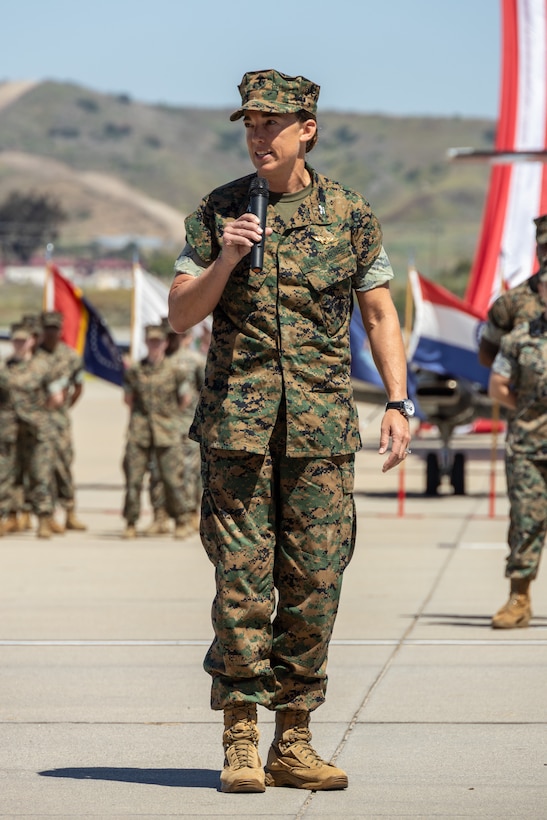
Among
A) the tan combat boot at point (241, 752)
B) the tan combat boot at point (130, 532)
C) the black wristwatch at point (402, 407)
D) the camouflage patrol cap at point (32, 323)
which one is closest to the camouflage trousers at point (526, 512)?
the black wristwatch at point (402, 407)

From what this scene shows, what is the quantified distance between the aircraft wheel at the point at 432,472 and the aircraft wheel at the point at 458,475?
23 cm

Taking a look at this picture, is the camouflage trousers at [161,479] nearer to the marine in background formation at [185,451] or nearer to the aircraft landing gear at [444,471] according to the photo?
the marine in background formation at [185,451]

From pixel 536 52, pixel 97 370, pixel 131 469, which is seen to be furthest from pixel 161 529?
pixel 536 52

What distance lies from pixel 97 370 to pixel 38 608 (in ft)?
29.9

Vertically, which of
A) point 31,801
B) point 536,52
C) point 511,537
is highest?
point 536,52

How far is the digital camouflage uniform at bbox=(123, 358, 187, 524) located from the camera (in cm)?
1589

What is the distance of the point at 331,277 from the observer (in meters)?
5.78

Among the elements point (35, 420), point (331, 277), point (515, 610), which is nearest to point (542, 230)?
point (515, 610)

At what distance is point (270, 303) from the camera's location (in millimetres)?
5727

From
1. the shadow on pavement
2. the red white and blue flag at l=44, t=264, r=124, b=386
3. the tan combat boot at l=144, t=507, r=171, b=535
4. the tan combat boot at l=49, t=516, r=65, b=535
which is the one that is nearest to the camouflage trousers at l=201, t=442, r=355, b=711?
the shadow on pavement

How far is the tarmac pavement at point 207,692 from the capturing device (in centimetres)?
573

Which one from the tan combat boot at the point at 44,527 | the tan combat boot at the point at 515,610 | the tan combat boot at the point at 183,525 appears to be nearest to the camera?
the tan combat boot at the point at 515,610

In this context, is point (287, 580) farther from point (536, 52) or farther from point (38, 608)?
point (536, 52)

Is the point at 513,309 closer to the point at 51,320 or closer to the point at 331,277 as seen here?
the point at 331,277
